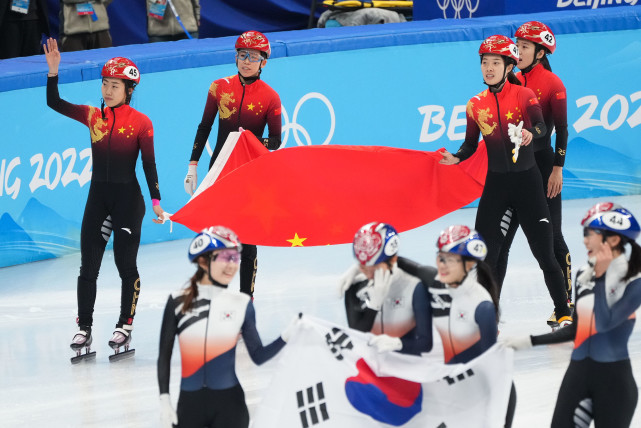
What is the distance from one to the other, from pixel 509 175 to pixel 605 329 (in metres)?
2.95

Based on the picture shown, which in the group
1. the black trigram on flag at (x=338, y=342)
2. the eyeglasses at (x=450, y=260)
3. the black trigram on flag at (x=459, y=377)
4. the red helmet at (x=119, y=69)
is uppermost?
the red helmet at (x=119, y=69)

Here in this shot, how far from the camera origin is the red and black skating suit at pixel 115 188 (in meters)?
8.28

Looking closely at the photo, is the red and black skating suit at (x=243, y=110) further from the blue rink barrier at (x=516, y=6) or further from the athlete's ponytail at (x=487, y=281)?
the blue rink barrier at (x=516, y=6)

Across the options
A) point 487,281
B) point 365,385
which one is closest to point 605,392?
point 487,281

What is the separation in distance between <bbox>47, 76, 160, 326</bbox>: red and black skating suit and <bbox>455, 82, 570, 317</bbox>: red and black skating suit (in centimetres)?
235

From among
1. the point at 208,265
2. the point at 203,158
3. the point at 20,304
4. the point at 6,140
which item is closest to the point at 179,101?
the point at 203,158

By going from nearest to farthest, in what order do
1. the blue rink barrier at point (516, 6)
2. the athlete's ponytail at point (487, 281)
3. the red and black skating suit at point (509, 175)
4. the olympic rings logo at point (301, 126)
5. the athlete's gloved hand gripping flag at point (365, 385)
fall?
the athlete's gloved hand gripping flag at point (365, 385), the athlete's ponytail at point (487, 281), the red and black skating suit at point (509, 175), the olympic rings logo at point (301, 126), the blue rink barrier at point (516, 6)

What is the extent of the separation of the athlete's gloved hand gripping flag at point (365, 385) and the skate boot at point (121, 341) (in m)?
2.84

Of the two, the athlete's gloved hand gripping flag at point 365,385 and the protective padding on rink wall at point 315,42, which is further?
the protective padding on rink wall at point 315,42

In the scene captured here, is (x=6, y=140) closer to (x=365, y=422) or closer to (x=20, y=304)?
(x=20, y=304)

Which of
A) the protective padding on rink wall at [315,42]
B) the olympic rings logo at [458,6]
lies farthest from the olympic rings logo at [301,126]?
the olympic rings logo at [458,6]

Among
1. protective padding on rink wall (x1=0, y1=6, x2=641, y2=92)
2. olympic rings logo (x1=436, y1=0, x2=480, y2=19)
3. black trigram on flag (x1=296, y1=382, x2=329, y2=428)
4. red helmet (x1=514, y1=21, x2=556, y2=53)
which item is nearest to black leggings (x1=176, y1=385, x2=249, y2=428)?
black trigram on flag (x1=296, y1=382, x2=329, y2=428)

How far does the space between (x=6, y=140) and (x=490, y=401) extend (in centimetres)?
627

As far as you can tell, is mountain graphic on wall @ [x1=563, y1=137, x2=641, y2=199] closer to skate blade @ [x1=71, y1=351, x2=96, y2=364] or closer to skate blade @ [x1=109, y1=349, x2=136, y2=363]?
skate blade @ [x1=109, y1=349, x2=136, y2=363]
